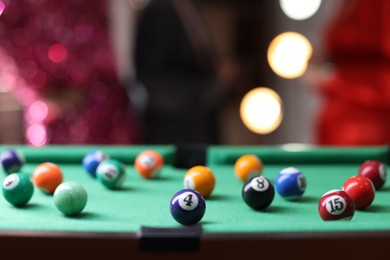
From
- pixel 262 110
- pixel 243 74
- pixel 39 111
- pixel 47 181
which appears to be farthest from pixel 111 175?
pixel 243 74

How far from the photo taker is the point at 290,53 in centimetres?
501

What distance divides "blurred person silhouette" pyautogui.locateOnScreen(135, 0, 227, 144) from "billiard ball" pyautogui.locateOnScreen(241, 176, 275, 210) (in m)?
2.78

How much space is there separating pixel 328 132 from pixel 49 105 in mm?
2048

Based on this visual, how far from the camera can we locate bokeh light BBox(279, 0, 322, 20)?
4.77 m

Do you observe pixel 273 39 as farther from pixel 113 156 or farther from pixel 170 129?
pixel 113 156

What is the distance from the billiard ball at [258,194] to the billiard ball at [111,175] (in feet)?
1.34

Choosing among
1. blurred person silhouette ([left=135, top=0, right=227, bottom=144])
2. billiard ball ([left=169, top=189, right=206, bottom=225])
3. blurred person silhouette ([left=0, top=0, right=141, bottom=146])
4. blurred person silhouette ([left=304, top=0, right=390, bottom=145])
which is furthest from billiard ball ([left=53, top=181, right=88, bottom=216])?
blurred person silhouette ([left=0, top=0, right=141, bottom=146])

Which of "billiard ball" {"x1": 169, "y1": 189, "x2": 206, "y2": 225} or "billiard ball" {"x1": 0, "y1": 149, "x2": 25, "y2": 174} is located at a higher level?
"billiard ball" {"x1": 0, "y1": 149, "x2": 25, "y2": 174}

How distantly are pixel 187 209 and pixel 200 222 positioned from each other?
63 millimetres

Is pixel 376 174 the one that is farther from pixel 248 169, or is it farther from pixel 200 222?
pixel 200 222

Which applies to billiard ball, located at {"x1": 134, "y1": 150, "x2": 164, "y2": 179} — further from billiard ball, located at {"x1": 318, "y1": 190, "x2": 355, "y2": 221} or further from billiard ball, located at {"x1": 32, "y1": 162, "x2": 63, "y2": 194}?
billiard ball, located at {"x1": 318, "y1": 190, "x2": 355, "y2": 221}

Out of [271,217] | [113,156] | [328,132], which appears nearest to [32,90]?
[328,132]

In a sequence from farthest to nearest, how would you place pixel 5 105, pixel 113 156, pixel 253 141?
pixel 253 141 < pixel 5 105 < pixel 113 156

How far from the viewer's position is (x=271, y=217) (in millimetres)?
1314
